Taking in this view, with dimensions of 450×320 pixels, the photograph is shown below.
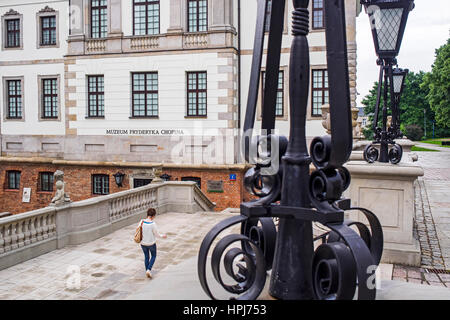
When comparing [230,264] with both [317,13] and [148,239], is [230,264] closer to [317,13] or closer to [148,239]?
[148,239]

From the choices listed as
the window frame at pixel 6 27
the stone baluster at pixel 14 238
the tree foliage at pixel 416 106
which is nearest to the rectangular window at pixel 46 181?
the window frame at pixel 6 27

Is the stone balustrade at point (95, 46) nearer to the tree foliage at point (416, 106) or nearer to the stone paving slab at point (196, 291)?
the stone paving slab at point (196, 291)

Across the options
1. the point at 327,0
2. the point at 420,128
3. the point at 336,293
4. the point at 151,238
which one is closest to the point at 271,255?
the point at 336,293

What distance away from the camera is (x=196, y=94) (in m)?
22.7

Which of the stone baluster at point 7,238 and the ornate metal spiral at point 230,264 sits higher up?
the ornate metal spiral at point 230,264

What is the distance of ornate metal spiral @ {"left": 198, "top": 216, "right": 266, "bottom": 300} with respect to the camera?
241 cm

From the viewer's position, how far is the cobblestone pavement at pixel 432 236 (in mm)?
5910

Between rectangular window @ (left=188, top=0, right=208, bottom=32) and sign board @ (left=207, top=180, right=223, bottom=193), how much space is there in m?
8.15

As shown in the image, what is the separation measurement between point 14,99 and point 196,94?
1236cm

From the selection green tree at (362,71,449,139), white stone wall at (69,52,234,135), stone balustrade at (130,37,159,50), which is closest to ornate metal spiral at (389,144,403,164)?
white stone wall at (69,52,234,135)

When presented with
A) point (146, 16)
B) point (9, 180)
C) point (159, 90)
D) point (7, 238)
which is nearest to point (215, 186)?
point (159, 90)

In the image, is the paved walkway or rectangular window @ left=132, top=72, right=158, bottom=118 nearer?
the paved walkway

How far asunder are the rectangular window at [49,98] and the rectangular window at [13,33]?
3.37 metres

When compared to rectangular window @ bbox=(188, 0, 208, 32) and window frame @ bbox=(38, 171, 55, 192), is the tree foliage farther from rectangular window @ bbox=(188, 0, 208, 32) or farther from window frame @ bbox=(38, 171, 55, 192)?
window frame @ bbox=(38, 171, 55, 192)
